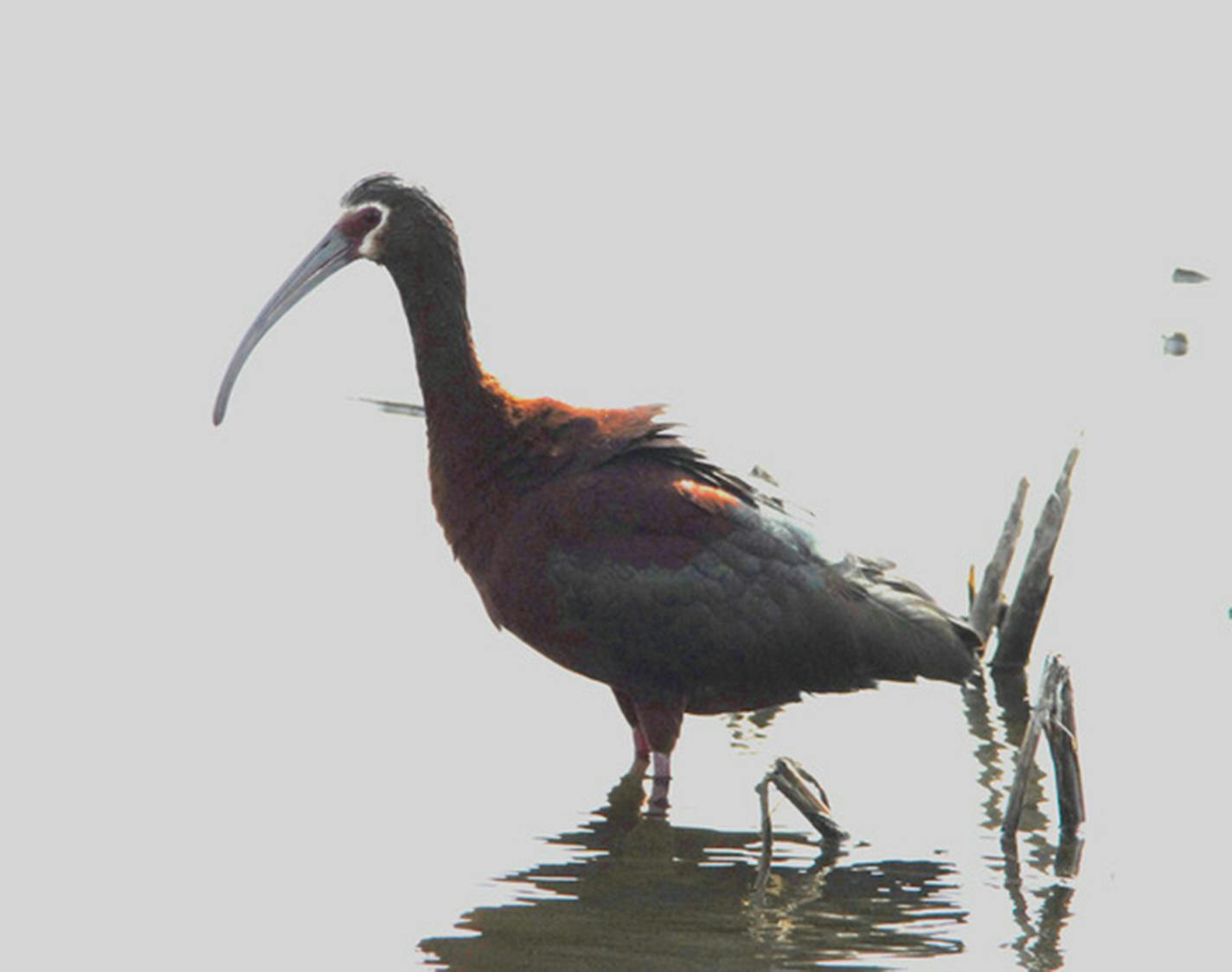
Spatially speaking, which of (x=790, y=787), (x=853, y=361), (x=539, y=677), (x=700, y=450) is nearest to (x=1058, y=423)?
(x=853, y=361)

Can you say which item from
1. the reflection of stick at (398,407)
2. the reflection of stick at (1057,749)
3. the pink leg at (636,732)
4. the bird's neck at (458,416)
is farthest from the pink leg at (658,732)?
the reflection of stick at (398,407)

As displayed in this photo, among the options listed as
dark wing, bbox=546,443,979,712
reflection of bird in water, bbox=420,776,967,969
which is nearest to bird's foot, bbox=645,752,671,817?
reflection of bird in water, bbox=420,776,967,969

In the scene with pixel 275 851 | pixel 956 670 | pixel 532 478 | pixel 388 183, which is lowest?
pixel 275 851

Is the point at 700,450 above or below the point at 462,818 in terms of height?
above

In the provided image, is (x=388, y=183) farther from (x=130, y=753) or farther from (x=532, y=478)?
(x=130, y=753)

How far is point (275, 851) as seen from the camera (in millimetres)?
10773

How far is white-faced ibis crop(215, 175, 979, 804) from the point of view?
10961mm

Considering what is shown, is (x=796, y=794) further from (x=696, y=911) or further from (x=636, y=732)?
(x=636, y=732)

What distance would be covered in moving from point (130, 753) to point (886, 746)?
10.5ft

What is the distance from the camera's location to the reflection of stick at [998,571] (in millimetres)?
12680

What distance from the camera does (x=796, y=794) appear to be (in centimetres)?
1028

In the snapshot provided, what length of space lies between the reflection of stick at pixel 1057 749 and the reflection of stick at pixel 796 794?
27.6 inches

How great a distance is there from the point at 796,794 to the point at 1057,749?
977 millimetres

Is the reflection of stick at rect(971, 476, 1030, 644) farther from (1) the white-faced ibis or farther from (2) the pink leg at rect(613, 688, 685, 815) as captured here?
(2) the pink leg at rect(613, 688, 685, 815)
